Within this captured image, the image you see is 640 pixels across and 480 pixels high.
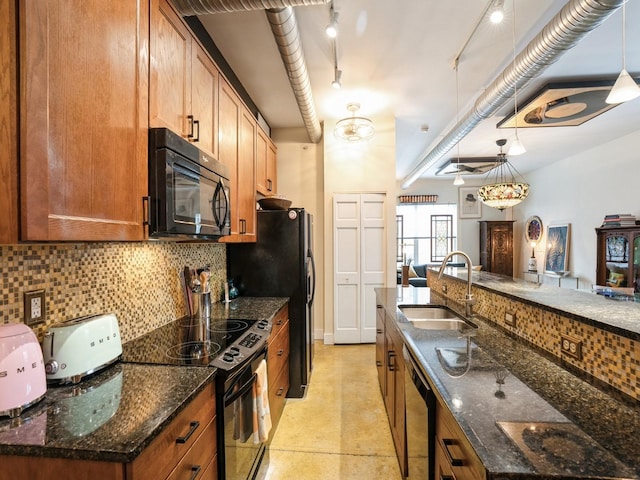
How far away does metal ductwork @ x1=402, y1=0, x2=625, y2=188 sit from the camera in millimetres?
1772

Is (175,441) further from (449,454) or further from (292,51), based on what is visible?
(292,51)

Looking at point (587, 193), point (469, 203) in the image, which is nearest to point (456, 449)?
point (587, 193)

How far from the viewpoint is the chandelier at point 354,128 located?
3477mm

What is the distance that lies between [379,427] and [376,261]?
214 cm

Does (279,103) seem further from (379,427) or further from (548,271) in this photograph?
(548,271)

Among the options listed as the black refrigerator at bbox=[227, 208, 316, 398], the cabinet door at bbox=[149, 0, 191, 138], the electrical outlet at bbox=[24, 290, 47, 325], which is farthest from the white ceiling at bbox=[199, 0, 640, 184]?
the electrical outlet at bbox=[24, 290, 47, 325]

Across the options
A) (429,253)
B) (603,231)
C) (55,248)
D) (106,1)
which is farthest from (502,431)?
(429,253)

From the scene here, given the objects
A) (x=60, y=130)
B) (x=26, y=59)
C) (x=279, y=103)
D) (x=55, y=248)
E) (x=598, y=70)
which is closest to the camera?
(x=26, y=59)

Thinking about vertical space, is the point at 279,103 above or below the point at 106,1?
above

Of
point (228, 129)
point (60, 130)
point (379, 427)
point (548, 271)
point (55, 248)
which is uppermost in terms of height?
point (228, 129)

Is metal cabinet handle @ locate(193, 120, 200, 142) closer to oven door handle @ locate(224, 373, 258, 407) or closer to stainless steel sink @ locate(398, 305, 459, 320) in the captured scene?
oven door handle @ locate(224, 373, 258, 407)

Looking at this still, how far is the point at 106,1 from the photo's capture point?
1072mm

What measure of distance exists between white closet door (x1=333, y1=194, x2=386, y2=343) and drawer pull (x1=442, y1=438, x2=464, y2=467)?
3080 mm

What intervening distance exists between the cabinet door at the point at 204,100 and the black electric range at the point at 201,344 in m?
1.09
